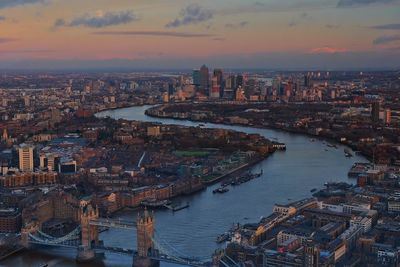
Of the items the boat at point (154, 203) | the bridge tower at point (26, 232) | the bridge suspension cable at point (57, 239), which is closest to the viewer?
the bridge suspension cable at point (57, 239)

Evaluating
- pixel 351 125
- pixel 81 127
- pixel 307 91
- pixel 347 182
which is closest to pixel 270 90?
pixel 307 91

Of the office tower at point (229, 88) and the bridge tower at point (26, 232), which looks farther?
the office tower at point (229, 88)

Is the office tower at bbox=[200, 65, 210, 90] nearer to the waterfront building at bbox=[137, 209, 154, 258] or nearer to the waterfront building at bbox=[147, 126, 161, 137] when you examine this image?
the waterfront building at bbox=[147, 126, 161, 137]

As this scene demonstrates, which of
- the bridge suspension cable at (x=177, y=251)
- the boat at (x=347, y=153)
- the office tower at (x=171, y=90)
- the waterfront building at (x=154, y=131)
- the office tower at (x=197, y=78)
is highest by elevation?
the office tower at (x=197, y=78)

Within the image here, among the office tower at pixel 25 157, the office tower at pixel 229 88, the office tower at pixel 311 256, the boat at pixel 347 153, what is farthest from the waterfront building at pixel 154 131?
the office tower at pixel 229 88

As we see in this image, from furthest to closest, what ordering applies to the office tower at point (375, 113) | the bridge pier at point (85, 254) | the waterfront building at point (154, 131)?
the office tower at point (375, 113)
the waterfront building at point (154, 131)
the bridge pier at point (85, 254)

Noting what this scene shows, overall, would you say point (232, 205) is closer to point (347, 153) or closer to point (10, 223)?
point (10, 223)

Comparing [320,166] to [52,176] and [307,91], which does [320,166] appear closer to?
[52,176]

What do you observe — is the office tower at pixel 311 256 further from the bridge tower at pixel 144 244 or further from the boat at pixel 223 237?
the bridge tower at pixel 144 244

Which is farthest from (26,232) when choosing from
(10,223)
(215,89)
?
(215,89)
